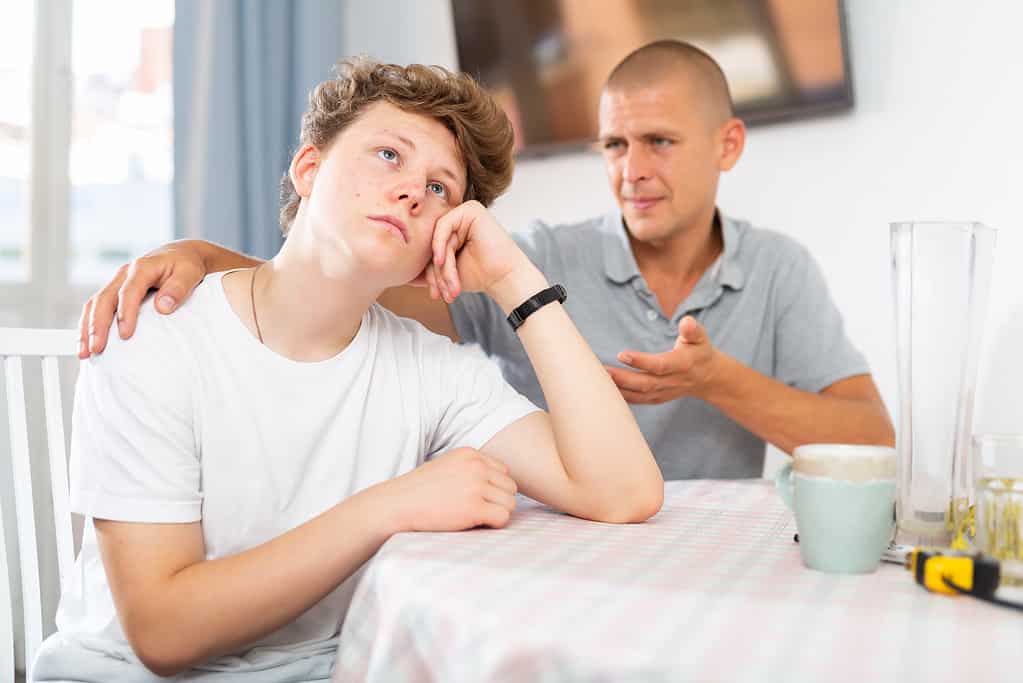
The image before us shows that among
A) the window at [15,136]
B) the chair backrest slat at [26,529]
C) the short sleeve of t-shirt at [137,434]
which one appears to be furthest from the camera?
the window at [15,136]

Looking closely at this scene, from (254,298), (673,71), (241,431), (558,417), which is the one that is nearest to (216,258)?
(254,298)

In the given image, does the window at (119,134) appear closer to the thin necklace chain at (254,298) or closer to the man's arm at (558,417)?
the thin necklace chain at (254,298)

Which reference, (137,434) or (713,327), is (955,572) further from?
(713,327)

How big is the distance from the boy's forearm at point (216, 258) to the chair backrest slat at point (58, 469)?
0.28 m

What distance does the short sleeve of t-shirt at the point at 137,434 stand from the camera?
0.93m

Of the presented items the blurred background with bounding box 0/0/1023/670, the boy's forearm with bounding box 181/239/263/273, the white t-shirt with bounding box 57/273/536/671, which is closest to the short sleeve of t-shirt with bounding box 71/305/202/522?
the white t-shirt with bounding box 57/273/536/671

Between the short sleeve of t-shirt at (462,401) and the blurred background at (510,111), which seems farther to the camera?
the blurred background at (510,111)

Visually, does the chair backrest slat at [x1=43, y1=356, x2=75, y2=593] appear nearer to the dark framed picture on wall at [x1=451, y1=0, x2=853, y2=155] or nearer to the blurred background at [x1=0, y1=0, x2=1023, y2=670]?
the blurred background at [x1=0, y1=0, x2=1023, y2=670]

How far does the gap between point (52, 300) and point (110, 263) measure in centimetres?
18

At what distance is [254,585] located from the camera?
2.82ft

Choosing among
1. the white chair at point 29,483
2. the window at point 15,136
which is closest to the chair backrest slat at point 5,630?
the white chair at point 29,483

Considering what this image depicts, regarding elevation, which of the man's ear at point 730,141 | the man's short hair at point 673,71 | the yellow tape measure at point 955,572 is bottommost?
the yellow tape measure at point 955,572

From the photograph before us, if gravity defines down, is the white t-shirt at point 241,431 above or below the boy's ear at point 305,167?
below

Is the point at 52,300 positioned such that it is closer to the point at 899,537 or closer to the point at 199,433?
the point at 199,433
